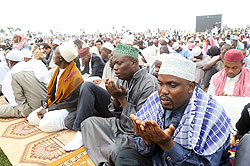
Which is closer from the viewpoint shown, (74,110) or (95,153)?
(95,153)

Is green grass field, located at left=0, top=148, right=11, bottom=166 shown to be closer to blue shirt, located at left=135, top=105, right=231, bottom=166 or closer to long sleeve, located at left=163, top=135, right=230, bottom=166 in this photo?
blue shirt, located at left=135, top=105, right=231, bottom=166

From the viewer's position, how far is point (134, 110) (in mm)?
2234

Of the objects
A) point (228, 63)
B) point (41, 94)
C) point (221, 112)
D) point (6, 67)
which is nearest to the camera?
point (221, 112)

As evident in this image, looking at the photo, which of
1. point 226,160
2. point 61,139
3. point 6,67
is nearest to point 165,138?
point 226,160

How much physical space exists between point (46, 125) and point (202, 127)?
2655mm

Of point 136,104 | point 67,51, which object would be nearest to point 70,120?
point 67,51

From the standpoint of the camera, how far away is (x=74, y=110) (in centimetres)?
342

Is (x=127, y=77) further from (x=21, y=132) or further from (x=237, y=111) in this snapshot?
(x=21, y=132)

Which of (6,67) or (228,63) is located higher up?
(228,63)

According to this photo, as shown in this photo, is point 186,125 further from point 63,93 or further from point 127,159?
point 63,93

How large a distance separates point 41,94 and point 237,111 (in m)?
3.45

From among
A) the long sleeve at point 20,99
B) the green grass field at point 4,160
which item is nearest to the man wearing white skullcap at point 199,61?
the long sleeve at point 20,99

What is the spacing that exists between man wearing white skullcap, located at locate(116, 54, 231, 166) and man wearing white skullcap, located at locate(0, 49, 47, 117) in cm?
290

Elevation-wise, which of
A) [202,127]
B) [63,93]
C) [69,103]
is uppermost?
[202,127]
